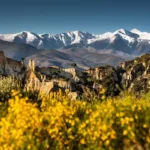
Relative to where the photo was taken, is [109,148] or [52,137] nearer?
[109,148]

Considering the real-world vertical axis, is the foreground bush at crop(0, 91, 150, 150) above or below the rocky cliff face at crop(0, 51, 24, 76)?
below

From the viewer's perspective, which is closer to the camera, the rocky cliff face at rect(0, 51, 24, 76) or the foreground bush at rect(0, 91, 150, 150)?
the foreground bush at rect(0, 91, 150, 150)

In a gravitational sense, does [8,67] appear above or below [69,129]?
above

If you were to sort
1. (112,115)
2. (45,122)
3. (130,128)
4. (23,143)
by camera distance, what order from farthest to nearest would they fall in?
1. (45,122)
2. (112,115)
3. (23,143)
4. (130,128)

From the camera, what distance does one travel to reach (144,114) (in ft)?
33.4

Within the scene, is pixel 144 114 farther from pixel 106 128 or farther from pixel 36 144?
pixel 36 144

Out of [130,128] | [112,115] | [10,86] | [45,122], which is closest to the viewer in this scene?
[130,128]

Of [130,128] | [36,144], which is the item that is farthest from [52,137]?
[130,128]

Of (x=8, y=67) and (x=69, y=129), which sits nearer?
(x=69, y=129)

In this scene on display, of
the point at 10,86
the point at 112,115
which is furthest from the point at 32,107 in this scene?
the point at 10,86

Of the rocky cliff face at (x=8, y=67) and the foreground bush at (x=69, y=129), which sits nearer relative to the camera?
the foreground bush at (x=69, y=129)

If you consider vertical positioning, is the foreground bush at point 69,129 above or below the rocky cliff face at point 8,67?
below

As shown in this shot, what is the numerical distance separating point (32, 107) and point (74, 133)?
51.7 inches

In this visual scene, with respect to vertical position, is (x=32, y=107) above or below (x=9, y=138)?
above
